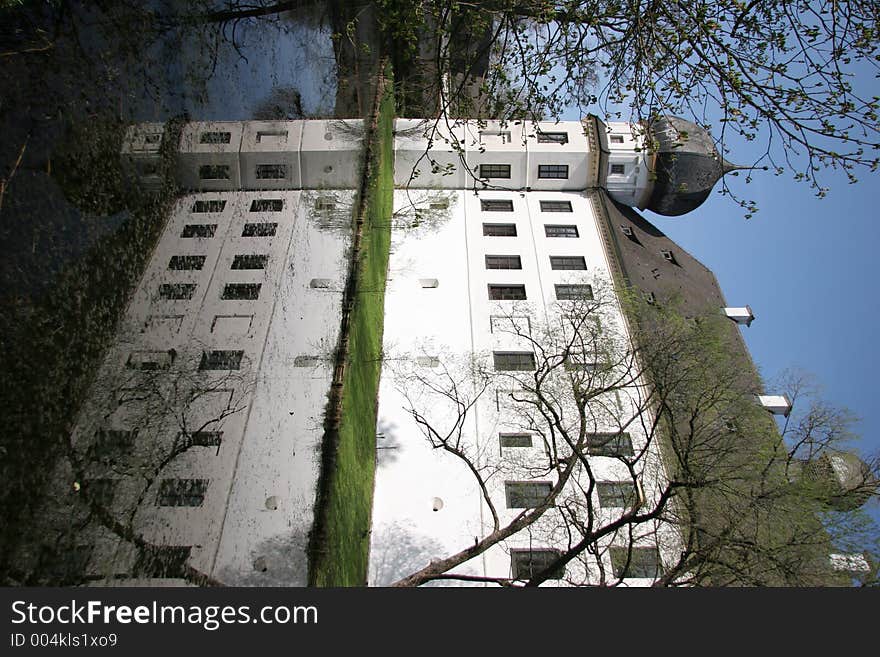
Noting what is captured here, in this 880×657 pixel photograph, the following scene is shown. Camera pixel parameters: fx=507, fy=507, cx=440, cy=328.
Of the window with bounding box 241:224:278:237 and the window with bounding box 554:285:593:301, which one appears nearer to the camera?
the window with bounding box 241:224:278:237

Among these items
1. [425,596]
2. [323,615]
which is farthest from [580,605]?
[323,615]

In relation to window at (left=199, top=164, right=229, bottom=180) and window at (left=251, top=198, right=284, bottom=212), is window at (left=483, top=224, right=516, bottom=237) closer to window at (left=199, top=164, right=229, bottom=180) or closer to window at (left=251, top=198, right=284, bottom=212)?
window at (left=251, top=198, right=284, bottom=212)

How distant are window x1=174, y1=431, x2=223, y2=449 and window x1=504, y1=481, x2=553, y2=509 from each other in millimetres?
8326

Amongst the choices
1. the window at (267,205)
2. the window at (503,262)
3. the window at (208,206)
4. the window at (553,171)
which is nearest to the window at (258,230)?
the window at (267,205)

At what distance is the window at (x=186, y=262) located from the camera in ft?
20.1

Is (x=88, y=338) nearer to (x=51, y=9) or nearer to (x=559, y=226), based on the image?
(x=51, y=9)

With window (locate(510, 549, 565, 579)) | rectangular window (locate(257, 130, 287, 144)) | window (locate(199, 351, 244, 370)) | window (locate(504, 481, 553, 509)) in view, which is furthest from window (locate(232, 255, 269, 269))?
window (locate(510, 549, 565, 579))

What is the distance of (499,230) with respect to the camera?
19438 mm

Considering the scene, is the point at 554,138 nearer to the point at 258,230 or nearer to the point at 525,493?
the point at 525,493

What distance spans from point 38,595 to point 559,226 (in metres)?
18.9

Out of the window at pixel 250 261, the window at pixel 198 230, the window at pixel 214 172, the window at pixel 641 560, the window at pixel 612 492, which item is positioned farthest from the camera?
the window at pixel 612 492

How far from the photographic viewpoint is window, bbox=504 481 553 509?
12.6 m

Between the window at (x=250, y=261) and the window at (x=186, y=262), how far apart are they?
83cm

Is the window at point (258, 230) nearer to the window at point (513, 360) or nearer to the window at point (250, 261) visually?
the window at point (250, 261)
